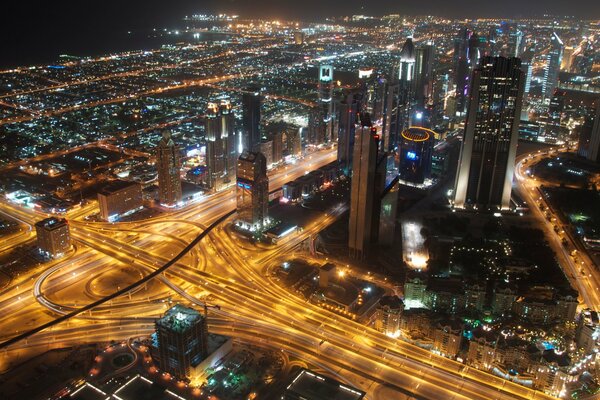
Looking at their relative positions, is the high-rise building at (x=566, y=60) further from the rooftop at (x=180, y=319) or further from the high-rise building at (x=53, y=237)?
the rooftop at (x=180, y=319)

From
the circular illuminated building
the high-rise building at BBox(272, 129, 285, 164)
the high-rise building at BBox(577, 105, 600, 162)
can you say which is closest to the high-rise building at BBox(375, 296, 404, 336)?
the circular illuminated building

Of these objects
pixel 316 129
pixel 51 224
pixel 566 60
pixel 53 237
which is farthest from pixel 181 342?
pixel 566 60

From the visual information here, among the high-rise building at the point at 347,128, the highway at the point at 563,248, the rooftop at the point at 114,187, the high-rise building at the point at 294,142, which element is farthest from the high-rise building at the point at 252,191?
the highway at the point at 563,248

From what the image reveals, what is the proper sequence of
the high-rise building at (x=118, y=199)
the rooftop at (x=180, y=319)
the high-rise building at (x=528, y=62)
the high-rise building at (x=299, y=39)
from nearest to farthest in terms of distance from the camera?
1. the rooftop at (x=180, y=319)
2. the high-rise building at (x=118, y=199)
3. the high-rise building at (x=528, y=62)
4. the high-rise building at (x=299, y=39)

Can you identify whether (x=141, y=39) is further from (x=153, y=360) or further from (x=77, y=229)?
(x=153, y=360)

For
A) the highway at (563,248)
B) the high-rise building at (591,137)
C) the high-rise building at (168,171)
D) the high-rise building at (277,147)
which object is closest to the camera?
the highway at (563,248)

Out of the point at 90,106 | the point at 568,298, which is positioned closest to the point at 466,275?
the point at 568,298

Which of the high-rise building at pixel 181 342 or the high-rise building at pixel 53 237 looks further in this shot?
the high-rise building at pixel 53 237

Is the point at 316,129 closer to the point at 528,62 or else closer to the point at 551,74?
the point at 551,74
